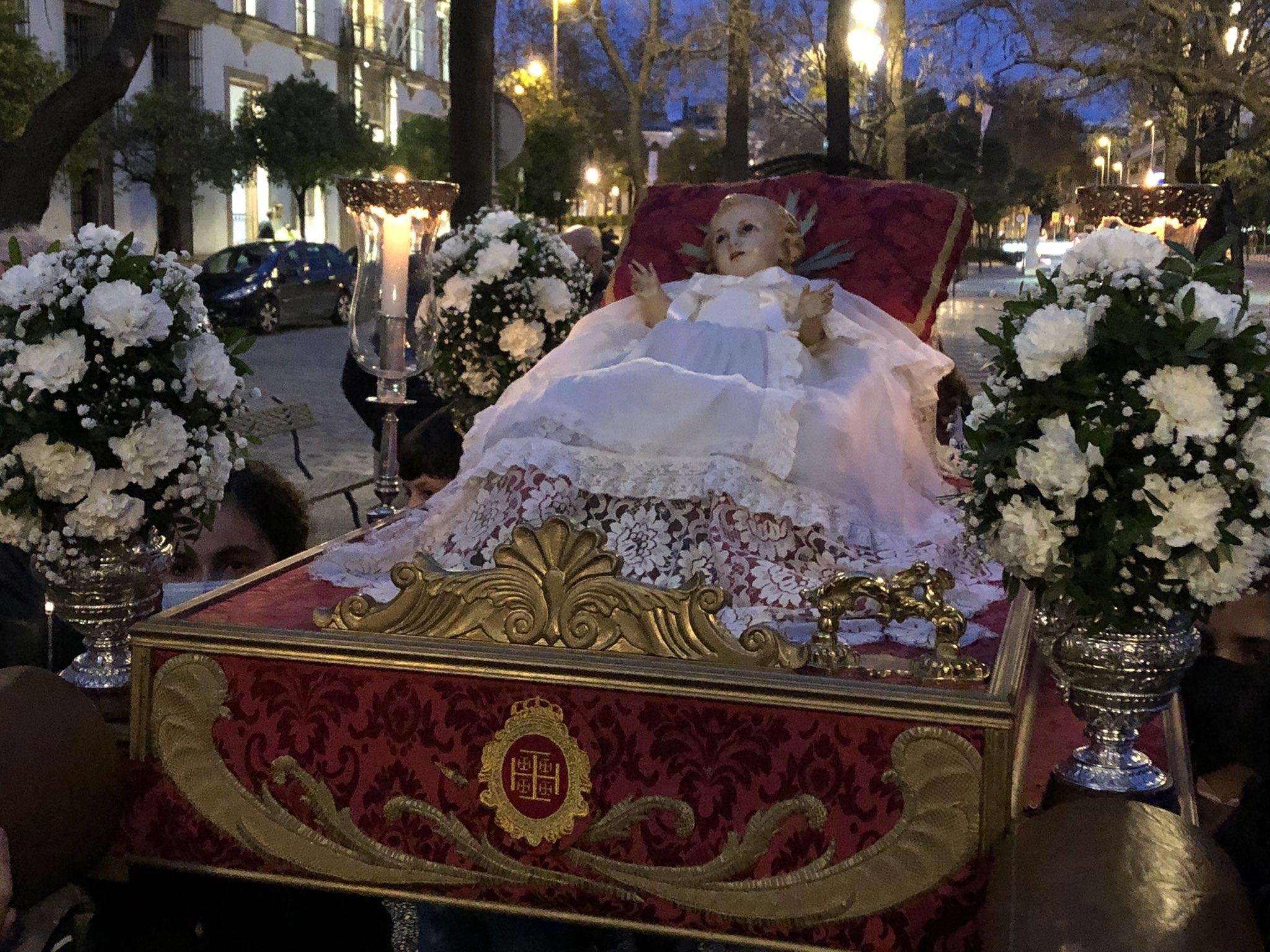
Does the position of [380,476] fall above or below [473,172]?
below

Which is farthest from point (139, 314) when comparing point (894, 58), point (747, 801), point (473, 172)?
point (894, 58)

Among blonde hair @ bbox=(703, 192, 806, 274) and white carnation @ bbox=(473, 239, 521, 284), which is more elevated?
blonde hair @ bbox=(703, 192, 806, 274)

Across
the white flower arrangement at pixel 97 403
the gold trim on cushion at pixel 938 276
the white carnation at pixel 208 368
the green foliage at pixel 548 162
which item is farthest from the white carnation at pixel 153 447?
the green foliage at pixel 548 162

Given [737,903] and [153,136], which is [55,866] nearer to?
[737,903]

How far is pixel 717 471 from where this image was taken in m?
3.47

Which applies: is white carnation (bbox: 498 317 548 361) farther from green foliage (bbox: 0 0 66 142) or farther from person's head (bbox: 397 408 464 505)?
green foliage (bbox: 0 0 66 142)

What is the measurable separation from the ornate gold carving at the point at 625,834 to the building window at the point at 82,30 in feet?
71.1

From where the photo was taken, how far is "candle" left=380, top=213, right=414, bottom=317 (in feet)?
14.9

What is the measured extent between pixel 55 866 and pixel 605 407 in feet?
5.66

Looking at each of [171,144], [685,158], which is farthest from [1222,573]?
[685,158]

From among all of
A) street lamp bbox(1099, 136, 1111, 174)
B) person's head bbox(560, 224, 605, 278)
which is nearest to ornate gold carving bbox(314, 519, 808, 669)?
person's head bbox(560, 224, 605, 278)

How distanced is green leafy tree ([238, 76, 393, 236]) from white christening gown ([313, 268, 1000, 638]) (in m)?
22.6

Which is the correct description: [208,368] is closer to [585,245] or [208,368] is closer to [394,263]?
[394,263]

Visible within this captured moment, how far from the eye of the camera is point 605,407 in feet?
12.0
